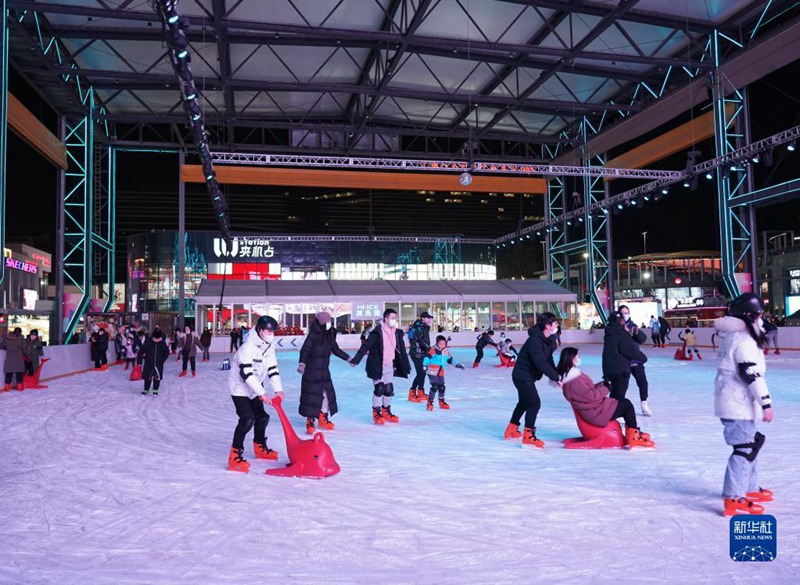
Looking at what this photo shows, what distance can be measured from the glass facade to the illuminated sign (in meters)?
6.70

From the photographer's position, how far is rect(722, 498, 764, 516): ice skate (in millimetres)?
3172

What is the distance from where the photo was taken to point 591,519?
10.5 feet

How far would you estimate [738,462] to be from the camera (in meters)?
3.19

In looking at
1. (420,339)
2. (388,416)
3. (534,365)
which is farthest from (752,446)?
(420,339)

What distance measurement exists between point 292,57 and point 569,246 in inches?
591

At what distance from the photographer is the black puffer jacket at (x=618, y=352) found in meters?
5.54

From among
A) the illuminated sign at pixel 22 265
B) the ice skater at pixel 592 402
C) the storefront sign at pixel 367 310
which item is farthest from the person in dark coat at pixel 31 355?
the storefront sign at pixel 367 310

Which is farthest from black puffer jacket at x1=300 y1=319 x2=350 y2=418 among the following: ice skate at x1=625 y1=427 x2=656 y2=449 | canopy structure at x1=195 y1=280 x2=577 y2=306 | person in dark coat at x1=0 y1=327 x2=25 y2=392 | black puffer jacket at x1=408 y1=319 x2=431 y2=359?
canopy structure at x1=195 y1=280 x2=577 y2=306

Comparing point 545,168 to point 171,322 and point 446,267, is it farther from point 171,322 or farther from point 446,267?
point 171,322

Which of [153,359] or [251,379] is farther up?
[251,379]

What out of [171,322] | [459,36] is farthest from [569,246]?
[171,322]

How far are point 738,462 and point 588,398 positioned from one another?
1676 millimetres

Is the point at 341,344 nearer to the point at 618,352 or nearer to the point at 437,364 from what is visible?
the point at 437,364

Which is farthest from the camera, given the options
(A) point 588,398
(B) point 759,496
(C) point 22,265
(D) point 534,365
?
(C) point 22,265
